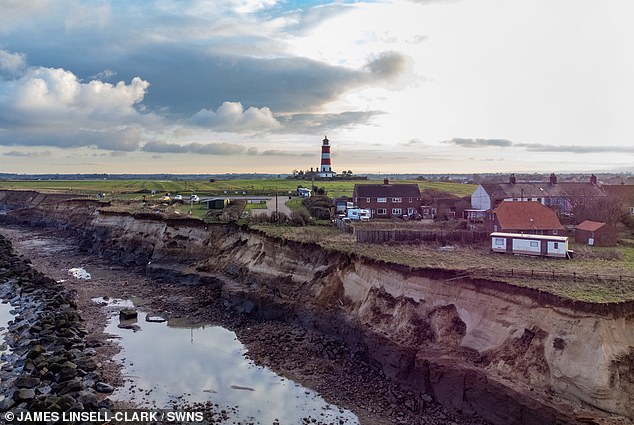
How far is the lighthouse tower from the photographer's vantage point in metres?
110

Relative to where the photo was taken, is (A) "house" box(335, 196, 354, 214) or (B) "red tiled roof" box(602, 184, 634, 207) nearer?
(B) "red tiled roof" box(602, 184, 634, 207)

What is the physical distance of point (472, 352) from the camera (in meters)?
23.2

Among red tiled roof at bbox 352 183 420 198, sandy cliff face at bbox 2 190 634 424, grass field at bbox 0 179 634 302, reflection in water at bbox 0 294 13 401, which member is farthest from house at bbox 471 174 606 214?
reflection in water at bbox 0 294 13 401

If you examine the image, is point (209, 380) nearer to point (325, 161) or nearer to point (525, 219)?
point (525, 219)

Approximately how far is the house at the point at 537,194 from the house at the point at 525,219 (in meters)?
12.6

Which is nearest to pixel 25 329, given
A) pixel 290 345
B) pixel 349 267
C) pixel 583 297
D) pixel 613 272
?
pixel 290 345

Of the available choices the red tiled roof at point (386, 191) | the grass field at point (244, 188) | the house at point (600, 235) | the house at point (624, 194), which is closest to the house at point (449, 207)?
the red tiled roof at point (386, 191)

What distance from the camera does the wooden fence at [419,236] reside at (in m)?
38.4

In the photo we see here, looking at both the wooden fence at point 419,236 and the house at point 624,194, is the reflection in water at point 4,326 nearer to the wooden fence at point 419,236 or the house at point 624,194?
the wooden fence at point 419,236

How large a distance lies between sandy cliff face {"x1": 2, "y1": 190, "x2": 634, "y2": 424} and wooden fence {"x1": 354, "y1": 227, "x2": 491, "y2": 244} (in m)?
4.89

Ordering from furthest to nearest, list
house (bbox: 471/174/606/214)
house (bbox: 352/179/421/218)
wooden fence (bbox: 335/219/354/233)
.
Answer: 1. house (bbox: 352/179/421/218)
2. house (bbox: 471/174/606/214)
3. wooden fence (bbox: 335/219/354/233)

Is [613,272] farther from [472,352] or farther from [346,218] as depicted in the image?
[346,218]

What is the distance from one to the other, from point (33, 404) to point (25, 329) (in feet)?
42.5

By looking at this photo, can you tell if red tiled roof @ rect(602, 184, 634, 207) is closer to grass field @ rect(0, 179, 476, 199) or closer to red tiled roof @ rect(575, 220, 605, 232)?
red tiled roof @ rect(575, 220, 605, 232)
